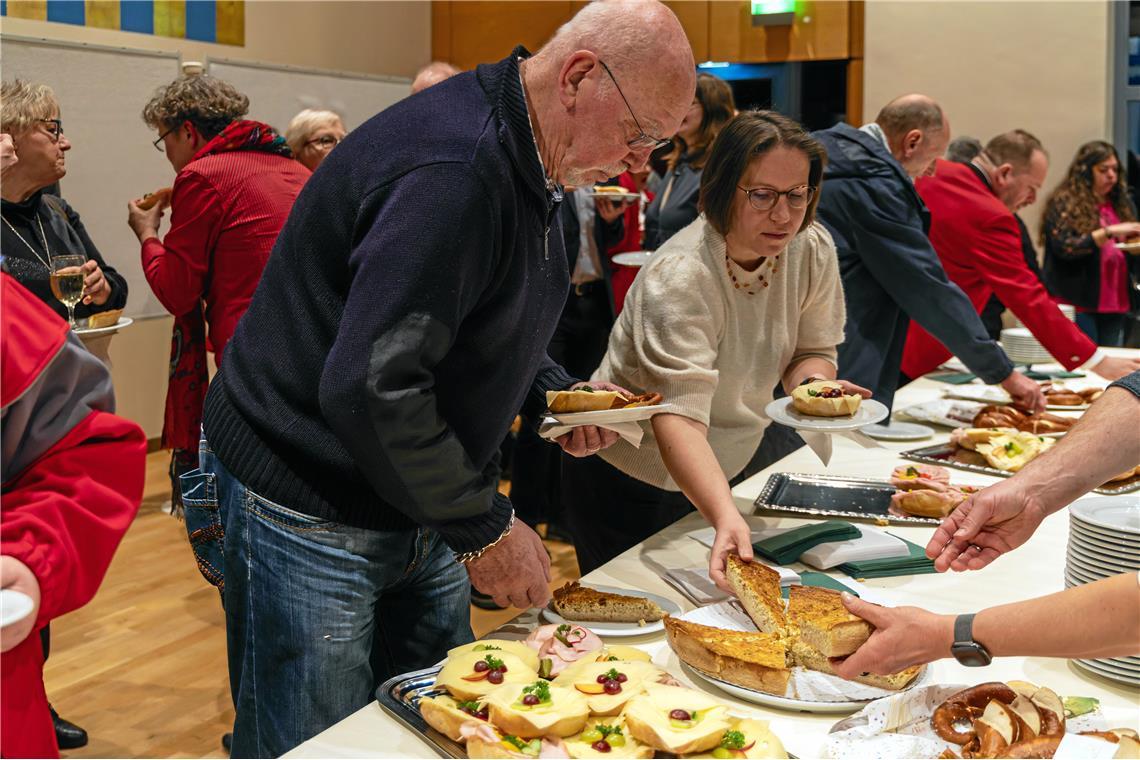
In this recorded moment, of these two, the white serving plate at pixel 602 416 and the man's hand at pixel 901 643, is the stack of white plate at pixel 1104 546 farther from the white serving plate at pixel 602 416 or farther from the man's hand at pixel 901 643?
the white serving plate at pixel 602 416

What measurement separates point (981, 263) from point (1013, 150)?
753 millimetres

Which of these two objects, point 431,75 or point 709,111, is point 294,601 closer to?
point 431,75

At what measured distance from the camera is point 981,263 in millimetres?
3697

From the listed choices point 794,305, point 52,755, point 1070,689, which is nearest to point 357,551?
point 52,755

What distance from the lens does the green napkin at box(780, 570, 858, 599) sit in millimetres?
1691

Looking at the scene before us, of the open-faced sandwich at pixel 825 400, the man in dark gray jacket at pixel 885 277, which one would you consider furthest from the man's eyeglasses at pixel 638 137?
the man in dark gray jacket at pixel 885 277

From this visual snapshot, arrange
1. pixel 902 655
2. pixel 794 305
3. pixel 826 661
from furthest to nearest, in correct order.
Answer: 1. pixel 794 305
2. pixel 826 661
3. pixel 902 655

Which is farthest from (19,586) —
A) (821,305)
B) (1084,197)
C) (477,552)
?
(1084,197)

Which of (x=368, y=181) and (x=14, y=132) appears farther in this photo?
(x=14, y=132)

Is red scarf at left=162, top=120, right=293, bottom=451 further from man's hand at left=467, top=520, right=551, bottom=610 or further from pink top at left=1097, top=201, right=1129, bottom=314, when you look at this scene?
pink top at left=1097, top=201, right=1129, bottom=314

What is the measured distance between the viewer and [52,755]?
113cm

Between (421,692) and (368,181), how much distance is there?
0.60 meters

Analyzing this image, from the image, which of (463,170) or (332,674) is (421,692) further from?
(463,170)

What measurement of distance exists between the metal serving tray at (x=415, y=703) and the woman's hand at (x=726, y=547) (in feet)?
1.55
